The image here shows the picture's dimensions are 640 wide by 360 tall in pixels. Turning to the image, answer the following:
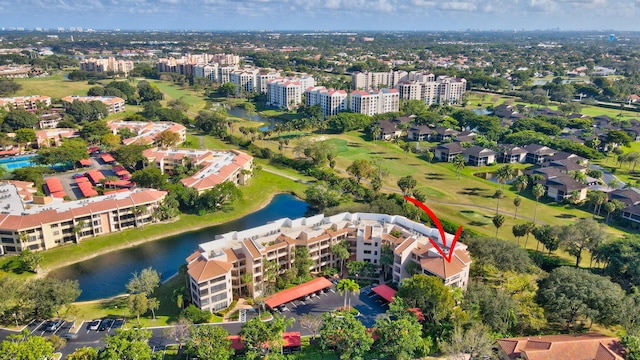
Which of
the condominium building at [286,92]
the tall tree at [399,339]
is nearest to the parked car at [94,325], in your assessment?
the tall tree at [399,339]

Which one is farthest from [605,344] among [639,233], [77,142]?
[77,142]

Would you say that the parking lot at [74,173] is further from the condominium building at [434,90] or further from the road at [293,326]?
the condominium building at [434,90]

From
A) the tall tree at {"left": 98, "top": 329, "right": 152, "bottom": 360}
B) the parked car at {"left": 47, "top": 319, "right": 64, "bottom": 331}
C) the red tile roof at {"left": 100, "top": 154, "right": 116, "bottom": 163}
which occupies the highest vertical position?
the red tile roof at {"left": 100, "top": 154, "right": 116, "bottom": 163}

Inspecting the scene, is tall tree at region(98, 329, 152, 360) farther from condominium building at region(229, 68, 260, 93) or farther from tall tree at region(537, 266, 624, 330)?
condominium building at region(229, 68, 260, 93)

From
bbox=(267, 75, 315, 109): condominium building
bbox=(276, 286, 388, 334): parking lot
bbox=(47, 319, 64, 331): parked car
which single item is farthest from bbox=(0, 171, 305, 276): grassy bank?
bbox=(267, 75, 315, 109): condominium building

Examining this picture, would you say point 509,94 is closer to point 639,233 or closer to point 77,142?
point 639,233
